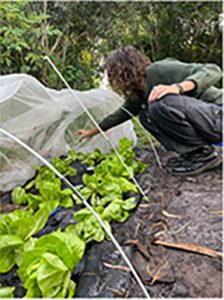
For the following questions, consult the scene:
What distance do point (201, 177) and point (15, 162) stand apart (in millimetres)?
809

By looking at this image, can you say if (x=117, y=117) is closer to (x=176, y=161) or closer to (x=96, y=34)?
(x=176, y=161)

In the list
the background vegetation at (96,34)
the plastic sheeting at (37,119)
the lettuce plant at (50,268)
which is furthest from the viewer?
the background vegetation at (96,34)

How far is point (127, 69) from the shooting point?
1.53 m

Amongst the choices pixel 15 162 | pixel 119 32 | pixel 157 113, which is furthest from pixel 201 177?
pixel 119 32

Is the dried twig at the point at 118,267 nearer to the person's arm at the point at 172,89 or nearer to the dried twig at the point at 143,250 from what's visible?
the dried twig at the point at 143,250

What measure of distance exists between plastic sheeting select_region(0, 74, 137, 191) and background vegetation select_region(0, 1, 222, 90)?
0.37m

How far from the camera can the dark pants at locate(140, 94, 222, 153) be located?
1.46 metres

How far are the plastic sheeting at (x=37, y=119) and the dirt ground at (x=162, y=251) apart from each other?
0.41m

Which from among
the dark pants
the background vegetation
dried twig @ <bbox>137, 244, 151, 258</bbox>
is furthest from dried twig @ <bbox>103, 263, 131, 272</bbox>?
the background vegetation

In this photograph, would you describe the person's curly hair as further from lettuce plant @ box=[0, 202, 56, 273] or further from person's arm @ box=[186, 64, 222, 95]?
lettuce plant @ box=[0, 202, 56, 273]

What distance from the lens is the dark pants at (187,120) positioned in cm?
146

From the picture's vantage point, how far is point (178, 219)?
3.55 ft

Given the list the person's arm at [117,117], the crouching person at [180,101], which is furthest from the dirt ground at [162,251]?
the person's arm at [117,117]

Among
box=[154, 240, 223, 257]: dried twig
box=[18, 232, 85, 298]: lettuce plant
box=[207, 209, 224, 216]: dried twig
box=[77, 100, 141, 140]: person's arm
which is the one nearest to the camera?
box=[18, 232, 85, 298]: lettuce plant
